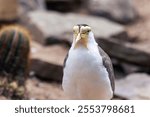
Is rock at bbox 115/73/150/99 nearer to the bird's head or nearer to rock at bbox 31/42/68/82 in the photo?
rock at bbox 31/42/68/82

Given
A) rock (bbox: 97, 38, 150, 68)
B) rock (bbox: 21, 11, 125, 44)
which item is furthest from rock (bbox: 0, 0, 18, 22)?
rock (bbox: 97, 38, 150, 68)

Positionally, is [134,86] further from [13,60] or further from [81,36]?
[81,36]

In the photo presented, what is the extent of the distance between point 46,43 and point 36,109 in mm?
4451

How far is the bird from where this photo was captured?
3.70 metres

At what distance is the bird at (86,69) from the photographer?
3697 millimetres

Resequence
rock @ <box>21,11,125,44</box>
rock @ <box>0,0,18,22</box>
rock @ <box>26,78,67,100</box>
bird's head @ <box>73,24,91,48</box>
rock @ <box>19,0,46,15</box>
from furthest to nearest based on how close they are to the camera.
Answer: rock @ <box>19,0,46,15</box>
rock @ <box>0,0,18,22</box>
rock @ <box>21,11,125,44</box>
rock @ <box>26,78,67,100</box>
bird's head @ <box>73,24,91,48</box>

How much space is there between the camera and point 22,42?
18.6ft

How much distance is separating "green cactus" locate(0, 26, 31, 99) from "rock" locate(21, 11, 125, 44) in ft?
6.32

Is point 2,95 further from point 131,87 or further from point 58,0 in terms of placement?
point 58,0

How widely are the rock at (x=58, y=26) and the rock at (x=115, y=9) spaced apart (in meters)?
0.57

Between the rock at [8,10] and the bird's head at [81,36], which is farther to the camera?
the rock at [8,10]

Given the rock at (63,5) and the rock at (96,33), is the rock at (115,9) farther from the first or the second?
the rock at (96,33)

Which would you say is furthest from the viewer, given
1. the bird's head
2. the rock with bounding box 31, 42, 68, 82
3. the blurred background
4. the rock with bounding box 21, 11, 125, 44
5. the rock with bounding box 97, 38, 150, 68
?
the rock with bounding box 21, 11, 125, 44

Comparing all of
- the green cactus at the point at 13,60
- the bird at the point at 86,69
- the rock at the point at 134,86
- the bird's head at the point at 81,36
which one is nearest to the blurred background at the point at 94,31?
the rock at the point at 134,86
